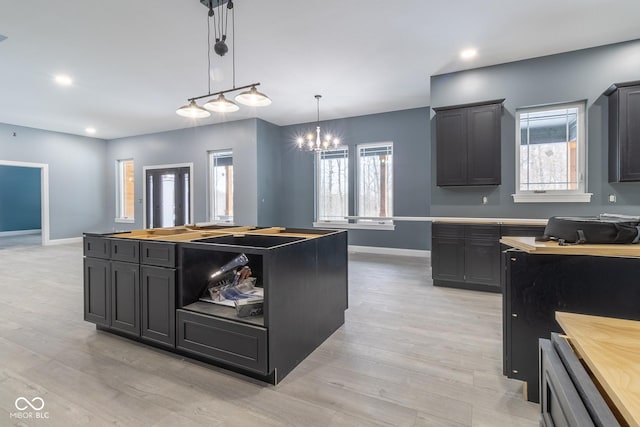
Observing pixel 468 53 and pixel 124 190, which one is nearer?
pixel 468 53

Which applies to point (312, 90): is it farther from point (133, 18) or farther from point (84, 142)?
point (84, 142)

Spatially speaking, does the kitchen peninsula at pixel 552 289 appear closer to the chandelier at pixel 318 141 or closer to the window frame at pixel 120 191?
the chandelier at pixel 318 141

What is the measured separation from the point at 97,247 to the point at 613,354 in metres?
3.35

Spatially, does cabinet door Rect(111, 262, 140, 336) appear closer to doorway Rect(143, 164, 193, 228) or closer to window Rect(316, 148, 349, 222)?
window Rect(316, 148, 349, 222)

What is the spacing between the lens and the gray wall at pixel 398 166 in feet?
20.5

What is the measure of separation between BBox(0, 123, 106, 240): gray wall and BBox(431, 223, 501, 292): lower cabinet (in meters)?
9.68

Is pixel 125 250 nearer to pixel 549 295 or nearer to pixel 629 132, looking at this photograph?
pixel 549 295

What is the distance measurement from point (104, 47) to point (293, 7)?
2.64 meters

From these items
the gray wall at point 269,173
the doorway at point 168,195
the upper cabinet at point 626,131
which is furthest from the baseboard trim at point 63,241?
the upper cabinet at point 626,131

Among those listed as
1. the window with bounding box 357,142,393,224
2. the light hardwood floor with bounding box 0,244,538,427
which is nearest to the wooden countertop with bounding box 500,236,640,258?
the light hardwood floor with bounding box 0,244,538,427

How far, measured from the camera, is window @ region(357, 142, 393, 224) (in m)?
6.64

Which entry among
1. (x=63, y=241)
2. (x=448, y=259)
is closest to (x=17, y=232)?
(x=63, y=241)

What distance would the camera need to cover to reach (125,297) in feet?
8.15

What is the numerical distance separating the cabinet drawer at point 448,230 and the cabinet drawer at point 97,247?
3896 millimetres
